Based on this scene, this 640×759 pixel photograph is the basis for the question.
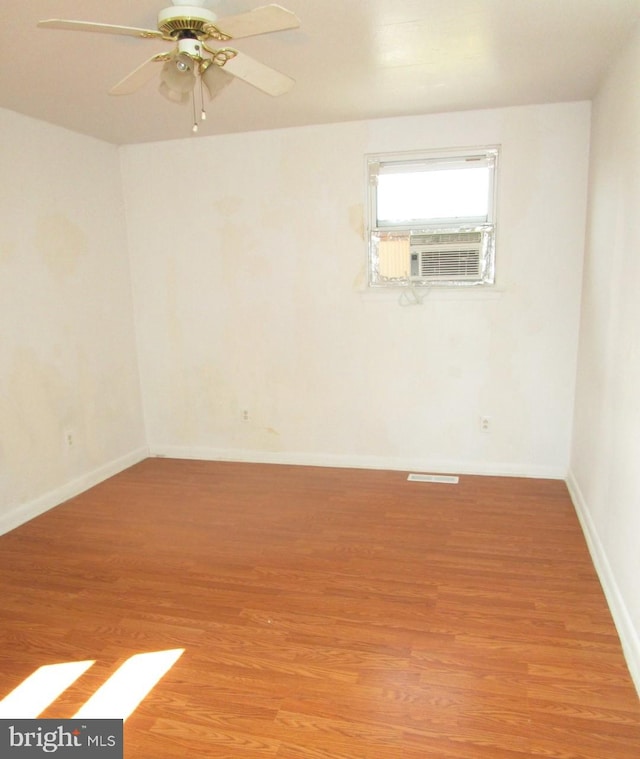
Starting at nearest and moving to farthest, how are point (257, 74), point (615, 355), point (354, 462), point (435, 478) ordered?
point (257, 74), point (615, 355), point (435, 478), point (354, 462)

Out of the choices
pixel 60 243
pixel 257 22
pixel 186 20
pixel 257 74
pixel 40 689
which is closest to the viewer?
pixel 257 22

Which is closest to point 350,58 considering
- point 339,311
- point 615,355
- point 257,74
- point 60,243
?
point 257,74

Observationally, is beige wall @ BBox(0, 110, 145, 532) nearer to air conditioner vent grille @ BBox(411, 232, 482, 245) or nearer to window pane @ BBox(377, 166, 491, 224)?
window pane @ BBox(377, 166, 491, 224)

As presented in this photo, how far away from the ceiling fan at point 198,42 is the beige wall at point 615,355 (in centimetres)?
162

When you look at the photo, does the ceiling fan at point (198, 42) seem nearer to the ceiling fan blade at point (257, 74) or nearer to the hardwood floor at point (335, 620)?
the ceiling fan blade at point (257, 74)

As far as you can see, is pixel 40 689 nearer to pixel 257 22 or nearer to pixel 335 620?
pixel 335 620

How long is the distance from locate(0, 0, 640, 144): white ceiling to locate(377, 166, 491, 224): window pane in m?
0.42

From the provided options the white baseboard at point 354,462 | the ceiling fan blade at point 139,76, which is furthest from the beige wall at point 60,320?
the ceiling fan blade at point 139,76

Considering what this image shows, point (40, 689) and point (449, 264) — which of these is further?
point (449, 264)

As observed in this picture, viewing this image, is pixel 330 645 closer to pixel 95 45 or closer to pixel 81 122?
pixel 95 45

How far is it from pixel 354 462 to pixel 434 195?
2102 mm

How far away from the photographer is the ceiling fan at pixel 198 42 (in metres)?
1.73

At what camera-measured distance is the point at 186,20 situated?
1.84m

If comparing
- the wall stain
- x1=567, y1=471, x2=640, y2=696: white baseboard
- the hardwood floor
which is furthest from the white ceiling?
the hardwood floor
